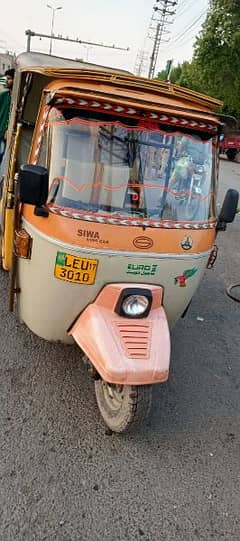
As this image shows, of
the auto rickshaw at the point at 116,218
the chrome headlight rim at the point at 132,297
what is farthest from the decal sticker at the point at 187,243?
the chrome headlight rim at the point at 132,297

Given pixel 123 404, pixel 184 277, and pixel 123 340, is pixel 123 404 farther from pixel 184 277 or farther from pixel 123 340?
pixel 184 277

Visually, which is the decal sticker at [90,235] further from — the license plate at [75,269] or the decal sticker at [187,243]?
the decal sticker at [187,243]

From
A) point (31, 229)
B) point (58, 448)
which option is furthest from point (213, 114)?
point (58, 448)

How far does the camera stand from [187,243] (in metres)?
3.12

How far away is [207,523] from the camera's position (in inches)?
99.4

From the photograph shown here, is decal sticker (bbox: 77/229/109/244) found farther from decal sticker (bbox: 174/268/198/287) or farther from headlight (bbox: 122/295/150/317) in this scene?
decal sticker (bbox: 174/268/198/287)

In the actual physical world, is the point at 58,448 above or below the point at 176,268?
below

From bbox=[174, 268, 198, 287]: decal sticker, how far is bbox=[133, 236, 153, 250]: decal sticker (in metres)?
0.38

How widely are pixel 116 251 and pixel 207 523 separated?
5.94ft

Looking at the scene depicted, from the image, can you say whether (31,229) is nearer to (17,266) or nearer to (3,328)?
(17,266)

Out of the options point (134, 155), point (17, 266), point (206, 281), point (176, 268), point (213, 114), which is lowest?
point (206, 281)

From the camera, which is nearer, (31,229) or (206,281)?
(31,229)

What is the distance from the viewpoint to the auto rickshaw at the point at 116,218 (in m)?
2.78

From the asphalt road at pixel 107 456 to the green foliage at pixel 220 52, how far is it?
27564mm
